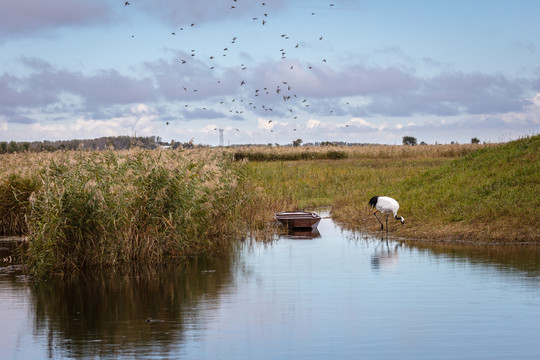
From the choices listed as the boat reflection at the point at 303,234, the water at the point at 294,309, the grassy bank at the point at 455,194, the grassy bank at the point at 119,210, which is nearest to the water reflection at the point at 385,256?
the water at the point at 294,309

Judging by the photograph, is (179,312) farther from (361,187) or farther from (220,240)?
(361,187)

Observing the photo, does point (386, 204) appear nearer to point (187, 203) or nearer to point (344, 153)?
point (187, 203)

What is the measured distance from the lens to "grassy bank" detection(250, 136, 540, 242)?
72.5ft

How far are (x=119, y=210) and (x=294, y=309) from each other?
18.4 feet

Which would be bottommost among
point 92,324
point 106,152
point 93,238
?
point 92,324

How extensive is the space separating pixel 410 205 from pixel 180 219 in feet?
38.6

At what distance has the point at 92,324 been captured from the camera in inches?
496

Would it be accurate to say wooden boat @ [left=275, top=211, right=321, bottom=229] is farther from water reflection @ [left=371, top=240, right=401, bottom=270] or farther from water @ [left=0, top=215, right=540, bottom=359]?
water @ [left=0, top=215, right=540, bottom=359]

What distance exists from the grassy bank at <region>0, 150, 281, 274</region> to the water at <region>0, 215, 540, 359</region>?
2.10ft

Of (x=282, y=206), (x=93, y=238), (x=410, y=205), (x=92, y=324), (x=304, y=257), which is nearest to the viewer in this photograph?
(x=92, y=324)

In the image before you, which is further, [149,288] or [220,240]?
[220,240]

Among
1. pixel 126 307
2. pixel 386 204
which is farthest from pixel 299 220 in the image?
pixel 126 307

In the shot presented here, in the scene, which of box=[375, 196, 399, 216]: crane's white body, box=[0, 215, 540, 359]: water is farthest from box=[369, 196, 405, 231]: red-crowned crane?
box=[0, 215, 540, 359]: water

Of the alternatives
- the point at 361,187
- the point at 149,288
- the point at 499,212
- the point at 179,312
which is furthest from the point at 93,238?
the point at 361,187
